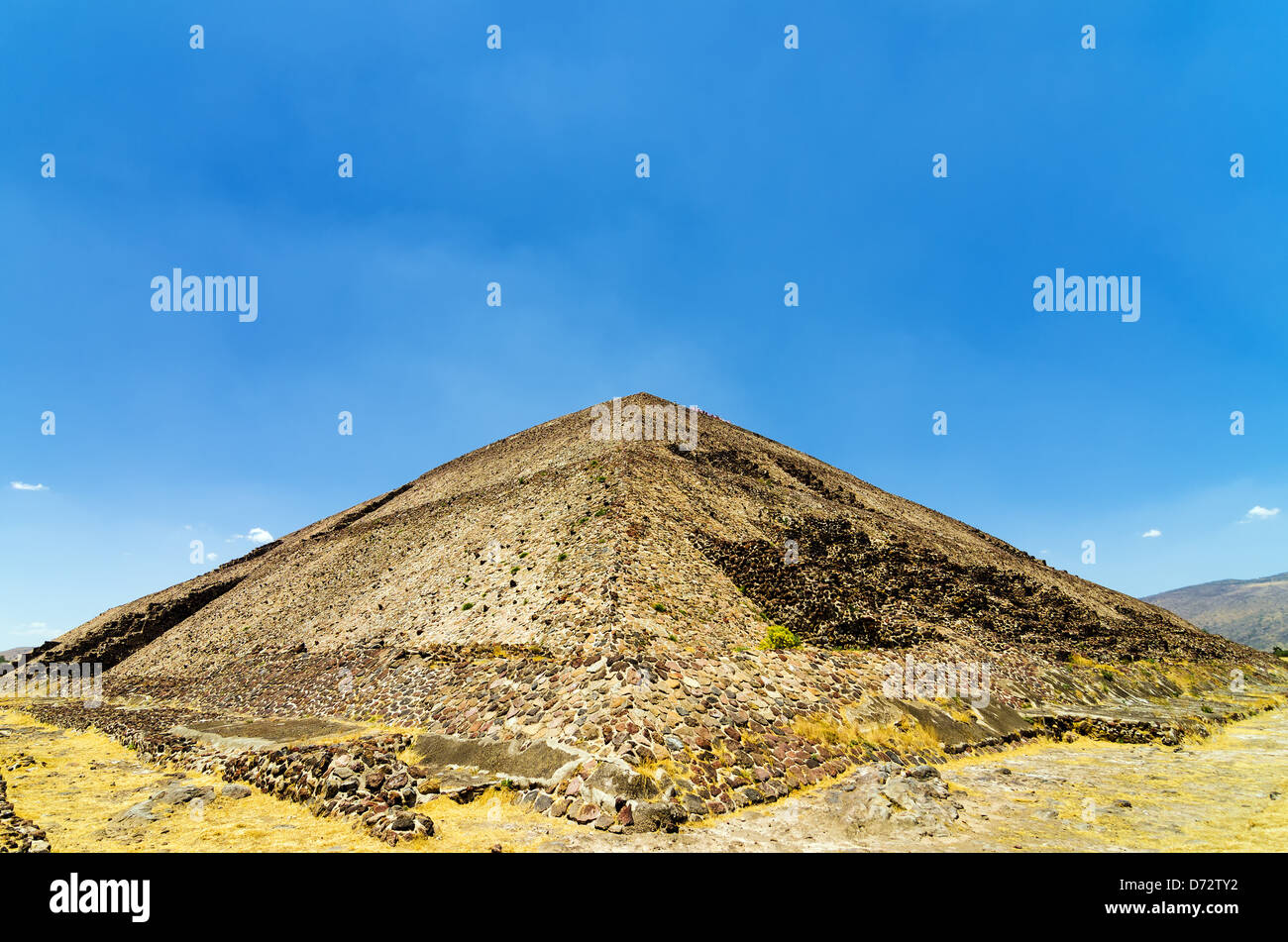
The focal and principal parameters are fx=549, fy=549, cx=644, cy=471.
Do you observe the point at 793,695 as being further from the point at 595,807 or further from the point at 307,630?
the point at 307,630

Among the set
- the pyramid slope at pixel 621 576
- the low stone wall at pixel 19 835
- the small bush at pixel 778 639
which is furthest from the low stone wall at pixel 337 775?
the small bush at pixel 778 639

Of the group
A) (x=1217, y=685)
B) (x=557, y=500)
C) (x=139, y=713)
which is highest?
(x=557, y=500)

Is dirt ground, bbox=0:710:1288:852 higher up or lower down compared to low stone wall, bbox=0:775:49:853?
lower down

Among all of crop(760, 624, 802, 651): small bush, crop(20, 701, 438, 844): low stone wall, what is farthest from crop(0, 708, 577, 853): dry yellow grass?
crop(760, 624, 802, 651): small bush

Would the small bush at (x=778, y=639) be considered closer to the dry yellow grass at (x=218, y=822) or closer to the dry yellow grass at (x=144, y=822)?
the dry yellow grass at (x=218, y=822)

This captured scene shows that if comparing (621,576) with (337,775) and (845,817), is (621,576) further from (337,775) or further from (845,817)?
(845,817)

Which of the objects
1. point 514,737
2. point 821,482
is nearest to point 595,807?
point 514,737

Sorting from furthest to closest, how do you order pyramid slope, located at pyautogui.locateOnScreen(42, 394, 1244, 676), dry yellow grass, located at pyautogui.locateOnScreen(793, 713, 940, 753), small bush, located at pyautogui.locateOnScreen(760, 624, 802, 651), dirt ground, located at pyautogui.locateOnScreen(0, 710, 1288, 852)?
pyramid slope, located at pyautogui.locateOnScreen(42, 394, 1244, 676), small bush, located at pyautogui.locateOnScreen(760, 624, 802, 651), dry yellow grass, located at pyautogui.locateOnScreen(793, 713, 940, 753), dirt ground, located at pyautogui.locateOnScreen(0, 710, 1288, 852)

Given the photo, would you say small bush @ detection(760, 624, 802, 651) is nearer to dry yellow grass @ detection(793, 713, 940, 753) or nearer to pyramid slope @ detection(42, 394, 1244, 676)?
pyramid slope @ detection(42, 394, 1244, 676)

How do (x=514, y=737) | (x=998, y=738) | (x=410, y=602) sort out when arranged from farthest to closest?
(x=410, y=602) → (x=998, y=738) → (x=514, y=737)
